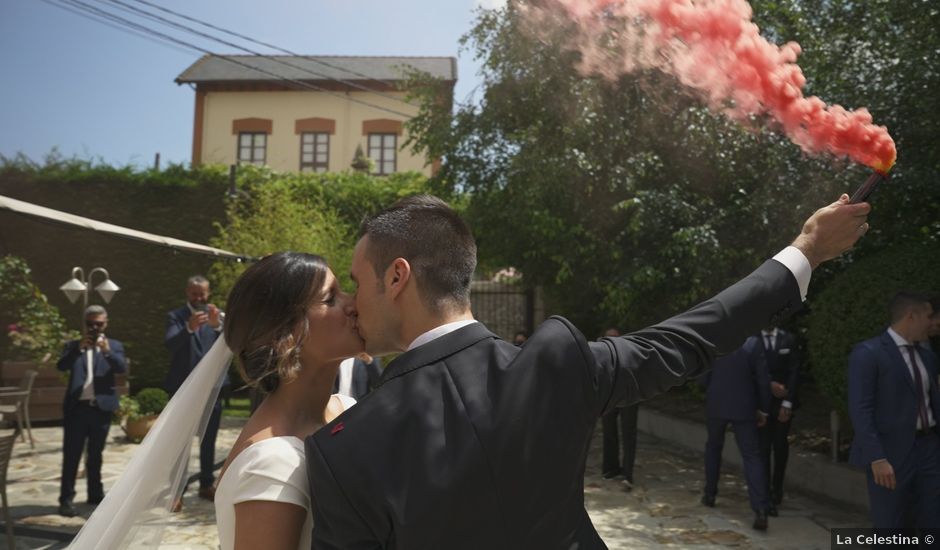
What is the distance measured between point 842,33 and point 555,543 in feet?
31.6

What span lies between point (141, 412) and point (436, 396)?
1182 cm

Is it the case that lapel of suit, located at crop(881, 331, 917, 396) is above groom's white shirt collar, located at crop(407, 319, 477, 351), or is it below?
below

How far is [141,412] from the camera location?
12086mm

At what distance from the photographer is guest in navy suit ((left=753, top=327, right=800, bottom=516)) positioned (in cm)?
804

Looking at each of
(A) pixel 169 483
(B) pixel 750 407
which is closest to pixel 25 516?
(A) pixel 169 483

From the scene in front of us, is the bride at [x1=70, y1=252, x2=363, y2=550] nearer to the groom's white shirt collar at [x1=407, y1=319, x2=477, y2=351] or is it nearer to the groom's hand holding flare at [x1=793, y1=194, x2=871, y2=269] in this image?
the groom's white shirt collar at [x1=407, y1=319, x2=477, y2=351]

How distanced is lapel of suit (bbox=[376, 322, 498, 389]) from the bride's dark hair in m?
0.61

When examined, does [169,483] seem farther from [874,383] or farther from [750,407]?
[750,407]

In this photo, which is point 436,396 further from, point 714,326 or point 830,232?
point 830,232

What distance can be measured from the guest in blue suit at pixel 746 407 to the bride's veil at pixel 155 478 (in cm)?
597

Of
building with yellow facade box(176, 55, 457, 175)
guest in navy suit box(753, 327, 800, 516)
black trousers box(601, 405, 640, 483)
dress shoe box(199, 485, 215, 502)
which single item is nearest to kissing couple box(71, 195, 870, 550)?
guest in navy suit box(753, 327, 800, 516)

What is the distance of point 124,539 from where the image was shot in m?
2.65

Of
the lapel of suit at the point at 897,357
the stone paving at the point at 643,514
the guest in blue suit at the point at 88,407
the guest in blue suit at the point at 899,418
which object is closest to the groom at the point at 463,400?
the guest in blue suit at the point at 899,418

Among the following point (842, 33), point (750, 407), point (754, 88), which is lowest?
point (750, 407)
